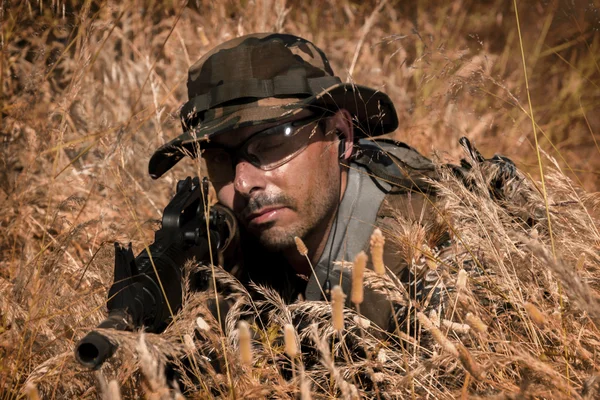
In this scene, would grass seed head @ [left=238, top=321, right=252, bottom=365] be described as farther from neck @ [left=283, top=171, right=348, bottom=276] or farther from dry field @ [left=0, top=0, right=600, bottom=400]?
neck @ [left=283, top=171, right=348, bottom=276]

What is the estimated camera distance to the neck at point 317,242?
9.89 feet

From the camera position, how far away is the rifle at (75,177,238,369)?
63.1 inches

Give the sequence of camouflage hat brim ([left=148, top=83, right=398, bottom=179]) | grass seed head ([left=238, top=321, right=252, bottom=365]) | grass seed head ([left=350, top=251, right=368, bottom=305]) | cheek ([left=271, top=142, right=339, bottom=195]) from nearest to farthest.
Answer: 1. grass seed head ([left=238, top=321, right=252, bottom=365])
2. grass seed head ([left=350, top=251, right=368, bottom=305])
3. camouflage hat brim ([left=148, top=83, right=398, bottom=179])
4. cheek ([left=271, top=142, right=339, bottom=195])

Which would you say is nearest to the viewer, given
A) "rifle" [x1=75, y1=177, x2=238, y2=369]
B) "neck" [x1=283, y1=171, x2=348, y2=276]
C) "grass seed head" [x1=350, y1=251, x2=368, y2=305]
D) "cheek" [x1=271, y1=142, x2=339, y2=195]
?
"grass seed head" [x1=350, y1=251, x2=368, y2=305]

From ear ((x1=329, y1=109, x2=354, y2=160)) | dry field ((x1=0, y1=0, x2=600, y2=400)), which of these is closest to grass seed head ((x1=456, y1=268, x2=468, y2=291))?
dry field ((x1=0, y1=0, x2=600, y2=400))

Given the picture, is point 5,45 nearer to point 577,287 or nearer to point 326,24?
point 577,287

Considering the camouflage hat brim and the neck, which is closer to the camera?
the camouflage hat brim

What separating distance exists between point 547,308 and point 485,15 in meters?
5.05

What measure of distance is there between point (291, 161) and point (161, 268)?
36.2 inches

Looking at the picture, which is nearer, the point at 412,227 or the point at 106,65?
the point at 412,227

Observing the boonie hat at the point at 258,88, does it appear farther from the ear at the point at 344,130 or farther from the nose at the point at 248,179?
the nose at the point at 248,179

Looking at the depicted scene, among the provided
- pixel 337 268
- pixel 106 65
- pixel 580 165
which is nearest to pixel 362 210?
pixel 337 268

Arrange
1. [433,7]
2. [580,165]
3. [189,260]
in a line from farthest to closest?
[433,7]
[580,165]
[189,260]

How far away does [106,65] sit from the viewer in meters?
5.15
